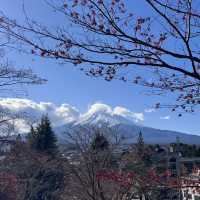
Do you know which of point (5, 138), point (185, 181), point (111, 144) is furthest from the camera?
point (111, 144)

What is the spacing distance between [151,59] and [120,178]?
3.44 meters

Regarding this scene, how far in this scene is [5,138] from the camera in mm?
11641

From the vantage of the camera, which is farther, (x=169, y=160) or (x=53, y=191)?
(x=53, y=191)

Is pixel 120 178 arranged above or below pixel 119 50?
below

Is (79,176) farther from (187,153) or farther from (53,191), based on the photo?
(187,153)

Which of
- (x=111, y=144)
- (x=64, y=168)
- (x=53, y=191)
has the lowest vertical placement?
(x=53, y=191)

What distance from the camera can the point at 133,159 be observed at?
21781 mm

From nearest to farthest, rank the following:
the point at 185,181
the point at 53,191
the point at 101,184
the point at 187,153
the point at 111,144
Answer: the point at 185,181
the point at 101,184
the point at 111,144
the point at 53,191
the point at 187,153

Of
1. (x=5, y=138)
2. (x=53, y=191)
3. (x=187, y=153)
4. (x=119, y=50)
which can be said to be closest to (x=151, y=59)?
(x=119, y=50)

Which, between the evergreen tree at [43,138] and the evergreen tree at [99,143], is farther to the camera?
the evergreen tree at [43,138]

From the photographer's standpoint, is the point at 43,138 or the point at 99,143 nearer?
the point at 99,143

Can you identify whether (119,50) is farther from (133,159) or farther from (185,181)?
(133,159)

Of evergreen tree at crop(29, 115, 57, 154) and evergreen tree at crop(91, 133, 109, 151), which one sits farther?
evergreen tree at crop(29, 115, 57, 154)

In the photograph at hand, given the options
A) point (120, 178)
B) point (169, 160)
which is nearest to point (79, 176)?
point (169, 160)
